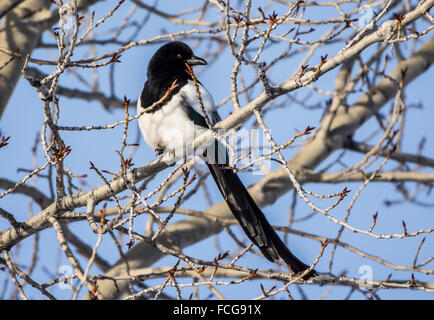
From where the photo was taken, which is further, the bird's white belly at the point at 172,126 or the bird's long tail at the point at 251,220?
the bird's white belly at the point at 172,126

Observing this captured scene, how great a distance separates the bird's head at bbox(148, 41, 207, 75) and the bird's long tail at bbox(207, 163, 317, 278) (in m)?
0.80

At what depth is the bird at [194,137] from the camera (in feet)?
10.9

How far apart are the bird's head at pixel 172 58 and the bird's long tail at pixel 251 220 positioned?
798 mm

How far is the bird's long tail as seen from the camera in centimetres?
324

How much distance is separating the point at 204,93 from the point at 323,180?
1.46 m

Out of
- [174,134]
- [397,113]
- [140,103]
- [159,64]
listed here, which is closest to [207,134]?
[174,134]

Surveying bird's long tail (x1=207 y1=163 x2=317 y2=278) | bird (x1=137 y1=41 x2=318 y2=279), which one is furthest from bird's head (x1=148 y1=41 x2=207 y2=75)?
bird's long tail (x1=207 y1=163 x2=317 y2=278)

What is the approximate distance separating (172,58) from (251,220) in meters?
1.31

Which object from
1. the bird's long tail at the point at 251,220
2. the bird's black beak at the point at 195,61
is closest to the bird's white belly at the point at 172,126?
the bird's long tail at the point at 251,220

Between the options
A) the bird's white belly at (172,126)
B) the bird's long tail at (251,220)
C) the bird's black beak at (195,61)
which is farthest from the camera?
the bird's black beak at (195,61)

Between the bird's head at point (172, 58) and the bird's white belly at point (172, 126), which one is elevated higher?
the bird's head at point (172, 58)

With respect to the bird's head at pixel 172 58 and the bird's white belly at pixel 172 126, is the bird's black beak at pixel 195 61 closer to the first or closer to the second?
the bird's head at pixel 172 58

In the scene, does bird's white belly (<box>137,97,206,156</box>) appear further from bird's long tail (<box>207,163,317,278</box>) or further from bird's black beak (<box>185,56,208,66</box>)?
bird's black beak (<box>185,56,208,66</box>)
